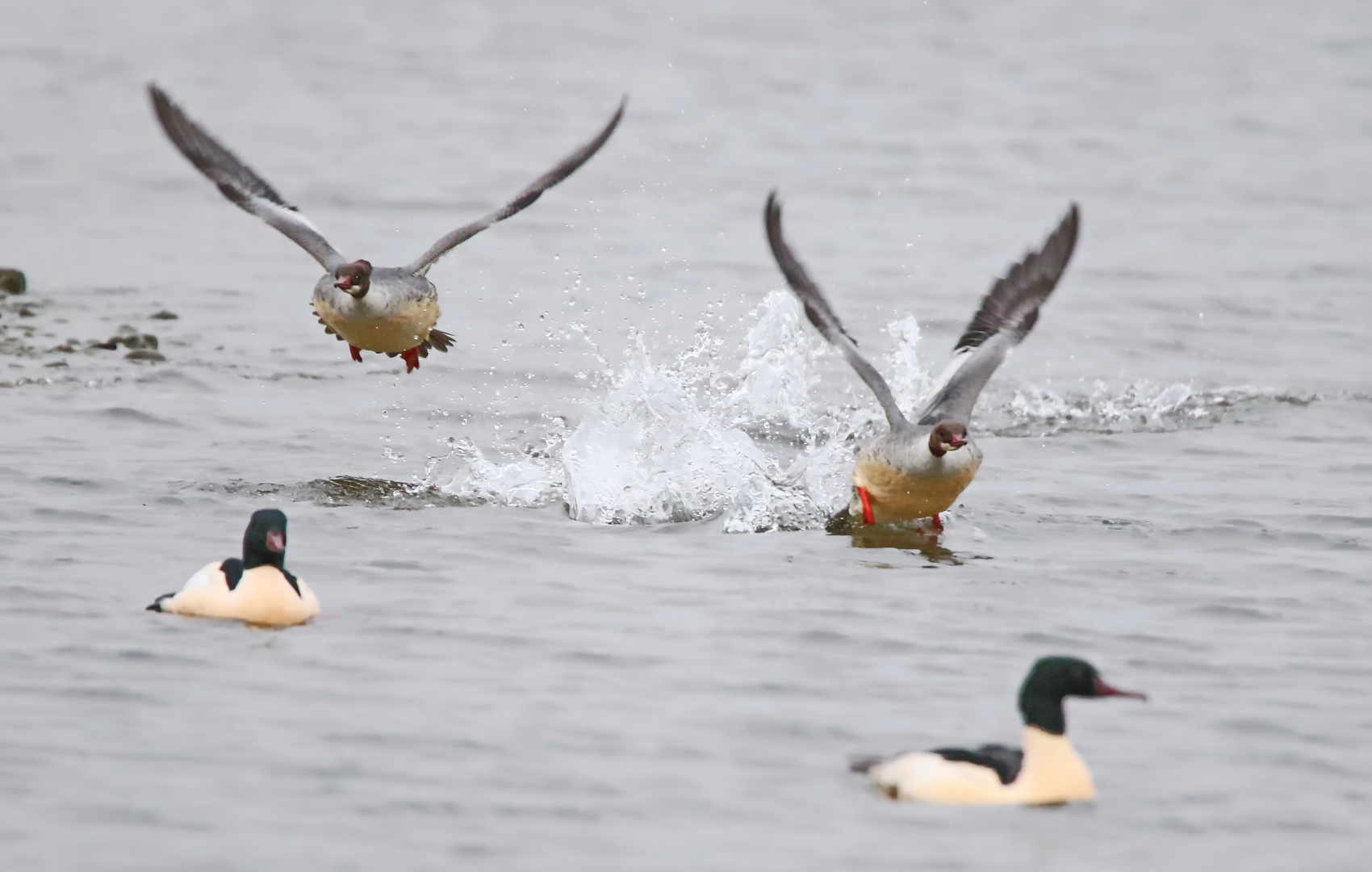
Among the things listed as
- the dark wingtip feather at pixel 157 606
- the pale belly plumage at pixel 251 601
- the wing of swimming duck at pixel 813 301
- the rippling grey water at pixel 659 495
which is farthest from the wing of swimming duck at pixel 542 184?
the dark wingtip feather at pixel 157 606

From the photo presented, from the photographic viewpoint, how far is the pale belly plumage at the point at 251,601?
855 centimetres

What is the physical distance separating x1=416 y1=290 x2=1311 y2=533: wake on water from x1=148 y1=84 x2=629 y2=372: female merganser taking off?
37.1 inches

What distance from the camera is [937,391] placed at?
1137cm

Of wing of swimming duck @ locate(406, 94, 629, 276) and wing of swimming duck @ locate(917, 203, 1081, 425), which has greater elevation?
wing of swimming duck @ locate(406, 94, 629, 276)

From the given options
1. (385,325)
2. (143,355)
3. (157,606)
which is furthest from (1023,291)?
(143,355)

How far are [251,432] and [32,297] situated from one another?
472cm

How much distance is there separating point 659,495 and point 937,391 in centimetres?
176

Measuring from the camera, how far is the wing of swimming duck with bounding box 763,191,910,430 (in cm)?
1027

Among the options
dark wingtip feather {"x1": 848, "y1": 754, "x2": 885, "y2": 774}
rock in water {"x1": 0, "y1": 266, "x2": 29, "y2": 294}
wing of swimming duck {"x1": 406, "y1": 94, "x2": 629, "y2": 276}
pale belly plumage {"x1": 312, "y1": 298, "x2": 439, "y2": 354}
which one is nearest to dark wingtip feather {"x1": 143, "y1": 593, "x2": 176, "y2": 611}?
pale belly plumage {"x1": 312, "y1": 298, "x2": 439, "y2": 354}

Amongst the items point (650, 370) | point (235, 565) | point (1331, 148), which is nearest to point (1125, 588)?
point (650, 370)

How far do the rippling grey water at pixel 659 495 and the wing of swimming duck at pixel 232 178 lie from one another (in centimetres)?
140

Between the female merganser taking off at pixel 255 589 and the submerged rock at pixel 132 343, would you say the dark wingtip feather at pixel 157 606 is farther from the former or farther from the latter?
the submerged rock at pixel 132 343

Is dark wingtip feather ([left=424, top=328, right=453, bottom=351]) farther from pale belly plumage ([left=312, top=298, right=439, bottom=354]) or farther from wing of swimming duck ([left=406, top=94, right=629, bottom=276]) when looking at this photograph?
wing of swimming duck ([left=406, top=94, right=629, bottom=276])

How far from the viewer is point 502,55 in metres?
31.8
